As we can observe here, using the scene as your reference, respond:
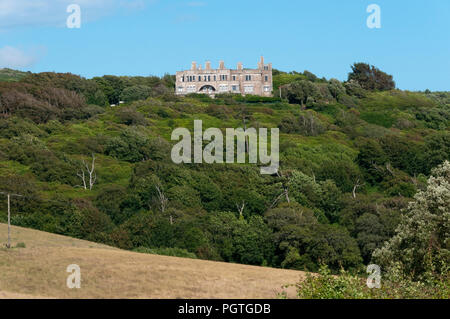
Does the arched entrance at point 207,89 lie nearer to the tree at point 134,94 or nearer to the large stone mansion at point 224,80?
the large stone mansion at point 224,80

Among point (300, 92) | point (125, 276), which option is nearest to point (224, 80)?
point (300, 92)

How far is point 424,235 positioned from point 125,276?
12988 mm

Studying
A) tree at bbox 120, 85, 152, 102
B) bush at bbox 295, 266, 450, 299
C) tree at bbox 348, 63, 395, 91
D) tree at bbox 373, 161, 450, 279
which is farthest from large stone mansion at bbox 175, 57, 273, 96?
bush at bbox 295, 266, 450, 299

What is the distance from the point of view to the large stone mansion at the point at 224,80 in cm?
13125

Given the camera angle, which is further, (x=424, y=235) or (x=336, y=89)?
(x=336, y=89)

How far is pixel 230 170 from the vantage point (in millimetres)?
83188

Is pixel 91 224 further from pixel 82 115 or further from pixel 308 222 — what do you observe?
pixel 82 115

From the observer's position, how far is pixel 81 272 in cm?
2888

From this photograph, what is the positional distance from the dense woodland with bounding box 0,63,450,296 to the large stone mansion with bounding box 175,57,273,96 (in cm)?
275

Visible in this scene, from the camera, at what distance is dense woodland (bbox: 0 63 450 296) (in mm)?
59750

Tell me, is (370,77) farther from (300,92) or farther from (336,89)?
(300,92)

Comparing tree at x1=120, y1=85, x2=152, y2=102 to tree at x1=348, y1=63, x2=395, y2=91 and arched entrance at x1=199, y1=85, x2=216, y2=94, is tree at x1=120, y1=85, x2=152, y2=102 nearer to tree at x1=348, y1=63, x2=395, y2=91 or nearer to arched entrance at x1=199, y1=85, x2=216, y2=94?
arched entrance at x1=199, y1=85, x2=216, y2=94
